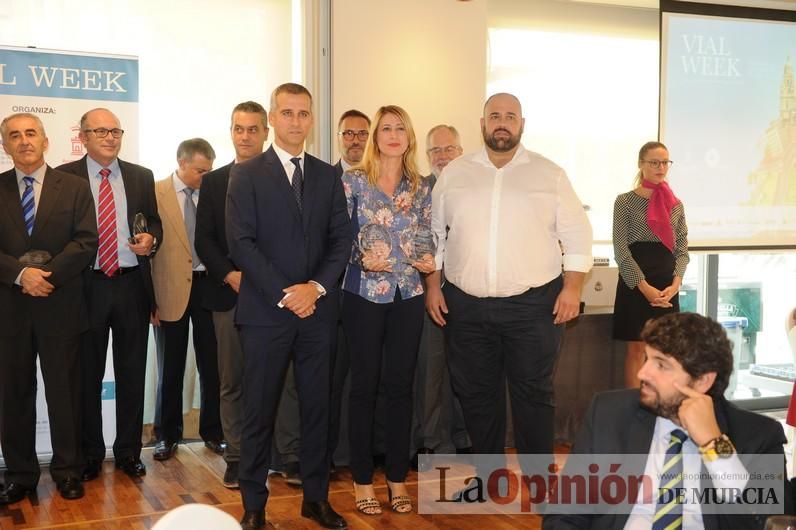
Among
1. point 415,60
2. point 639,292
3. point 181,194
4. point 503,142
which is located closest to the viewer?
point 503,142

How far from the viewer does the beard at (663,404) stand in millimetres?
2070

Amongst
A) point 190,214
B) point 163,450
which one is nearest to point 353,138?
point 190,214

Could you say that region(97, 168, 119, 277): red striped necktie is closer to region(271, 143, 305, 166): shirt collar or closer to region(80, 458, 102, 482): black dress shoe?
region(80, 458, 102, 482): black dress shoe

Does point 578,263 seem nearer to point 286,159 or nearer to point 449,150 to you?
point 286,159

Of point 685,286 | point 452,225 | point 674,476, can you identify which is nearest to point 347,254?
point 452,225

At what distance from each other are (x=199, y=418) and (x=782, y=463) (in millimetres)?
3844

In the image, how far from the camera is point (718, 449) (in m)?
2.00

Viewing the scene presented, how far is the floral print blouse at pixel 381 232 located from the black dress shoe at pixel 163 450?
5.94ft

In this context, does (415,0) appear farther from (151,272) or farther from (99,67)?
(151,272)

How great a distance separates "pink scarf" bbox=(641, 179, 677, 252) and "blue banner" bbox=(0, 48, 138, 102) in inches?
123

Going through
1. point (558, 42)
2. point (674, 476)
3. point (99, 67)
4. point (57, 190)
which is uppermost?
point (558, 42)

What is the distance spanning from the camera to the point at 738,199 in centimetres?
655

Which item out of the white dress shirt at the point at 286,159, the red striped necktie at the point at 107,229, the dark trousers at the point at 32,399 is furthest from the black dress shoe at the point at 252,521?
the red striped necktie at the point at 107,229

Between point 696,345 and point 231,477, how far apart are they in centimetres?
287
